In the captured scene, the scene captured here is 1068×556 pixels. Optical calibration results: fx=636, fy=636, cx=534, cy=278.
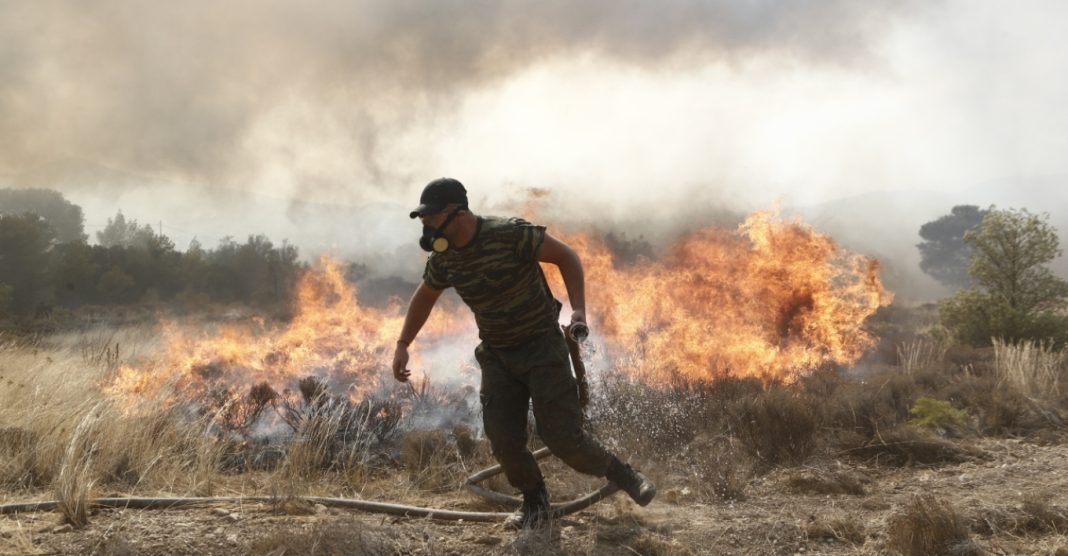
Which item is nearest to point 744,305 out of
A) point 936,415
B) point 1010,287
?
point 936,415

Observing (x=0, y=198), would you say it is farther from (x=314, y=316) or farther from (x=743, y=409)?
(x=743, y=409)

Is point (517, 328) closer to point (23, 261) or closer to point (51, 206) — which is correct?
point (23, 261)

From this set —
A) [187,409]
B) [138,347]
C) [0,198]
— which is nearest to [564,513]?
[187,409]

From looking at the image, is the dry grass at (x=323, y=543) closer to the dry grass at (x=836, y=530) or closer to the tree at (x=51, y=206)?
the dry grass at (x=836, y=530)

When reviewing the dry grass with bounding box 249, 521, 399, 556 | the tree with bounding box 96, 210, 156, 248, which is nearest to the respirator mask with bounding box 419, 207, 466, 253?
the dry grass with bounding box 249, 521, 399, 556

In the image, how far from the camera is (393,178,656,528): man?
3.66 meters

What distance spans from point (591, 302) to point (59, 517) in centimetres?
969

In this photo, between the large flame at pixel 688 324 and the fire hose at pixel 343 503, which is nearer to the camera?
the fire hose at pixel 343 503

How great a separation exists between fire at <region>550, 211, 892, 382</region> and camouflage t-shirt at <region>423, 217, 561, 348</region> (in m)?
5.70

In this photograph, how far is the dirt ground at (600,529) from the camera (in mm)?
3320

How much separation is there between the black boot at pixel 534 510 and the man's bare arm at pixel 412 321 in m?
1.06

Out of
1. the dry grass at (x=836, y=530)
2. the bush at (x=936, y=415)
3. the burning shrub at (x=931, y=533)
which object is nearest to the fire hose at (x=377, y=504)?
the dry grass at (x=836, y=530)

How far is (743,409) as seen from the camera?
21.0 feet

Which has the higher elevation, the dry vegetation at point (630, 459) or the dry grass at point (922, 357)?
the dry grass at point (922, 357)
